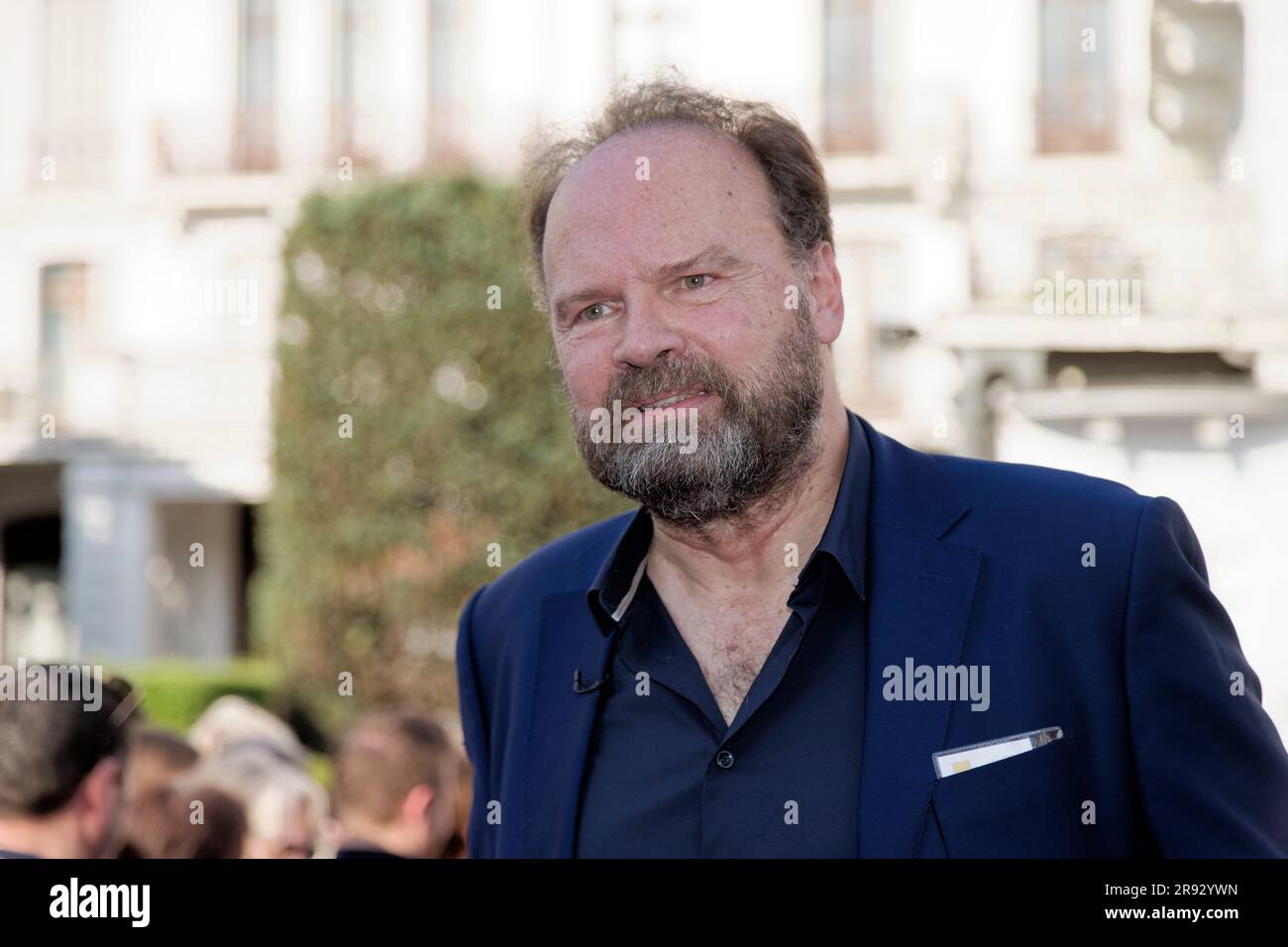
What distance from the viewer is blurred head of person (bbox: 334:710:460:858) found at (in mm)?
3166

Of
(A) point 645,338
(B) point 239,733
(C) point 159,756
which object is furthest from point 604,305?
(B) point 239,733

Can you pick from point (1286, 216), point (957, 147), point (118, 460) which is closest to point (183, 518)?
point (118, 460)

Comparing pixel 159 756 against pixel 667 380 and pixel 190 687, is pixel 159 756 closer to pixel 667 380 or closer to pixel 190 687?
pixel 667 380

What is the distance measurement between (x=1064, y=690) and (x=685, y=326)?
0.60 meters

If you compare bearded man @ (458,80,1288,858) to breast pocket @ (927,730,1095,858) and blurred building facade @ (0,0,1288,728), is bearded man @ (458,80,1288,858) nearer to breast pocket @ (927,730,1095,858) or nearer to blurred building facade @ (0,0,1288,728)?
breast pocket @ (927,730,1095,858)

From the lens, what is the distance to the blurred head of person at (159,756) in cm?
359

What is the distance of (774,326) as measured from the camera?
1.72m

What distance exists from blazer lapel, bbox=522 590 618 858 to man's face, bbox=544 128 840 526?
22cm

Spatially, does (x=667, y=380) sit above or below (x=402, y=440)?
above

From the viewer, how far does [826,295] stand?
1.89 m

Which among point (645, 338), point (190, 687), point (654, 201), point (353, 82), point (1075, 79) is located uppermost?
point (353, 82)

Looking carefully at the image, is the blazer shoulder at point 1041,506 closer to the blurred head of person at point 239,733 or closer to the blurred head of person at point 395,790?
the blurred head of person at point 395,790

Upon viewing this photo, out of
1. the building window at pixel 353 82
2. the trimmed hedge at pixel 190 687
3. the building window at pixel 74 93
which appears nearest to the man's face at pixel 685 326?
the building window at pixel 74 93

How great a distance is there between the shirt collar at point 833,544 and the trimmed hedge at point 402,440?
9.35 m
